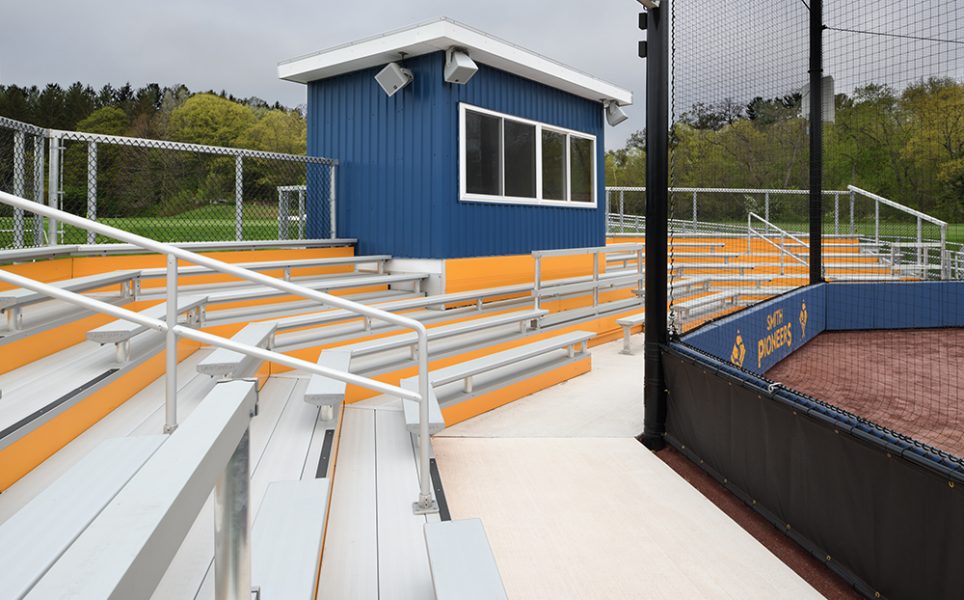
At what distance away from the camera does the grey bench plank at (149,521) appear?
1.58 feet

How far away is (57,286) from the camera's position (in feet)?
11.6

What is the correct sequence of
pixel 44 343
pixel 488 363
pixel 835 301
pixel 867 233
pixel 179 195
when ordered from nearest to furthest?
1. pixel 44 343
2. pixel 488 363
3. pixel 179 195
4. pixel 835 301
5. pixel 867 233

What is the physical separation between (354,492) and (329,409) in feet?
2.46

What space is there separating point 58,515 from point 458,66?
6697 mm

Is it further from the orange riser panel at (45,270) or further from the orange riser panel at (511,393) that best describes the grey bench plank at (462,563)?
the orange riser panel at (45,270)

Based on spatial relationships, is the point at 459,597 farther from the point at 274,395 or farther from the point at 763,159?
the point at 763,159

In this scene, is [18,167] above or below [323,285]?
above

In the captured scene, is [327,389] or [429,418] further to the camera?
[327,389]

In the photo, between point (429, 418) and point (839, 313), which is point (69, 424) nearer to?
point (429, 418)

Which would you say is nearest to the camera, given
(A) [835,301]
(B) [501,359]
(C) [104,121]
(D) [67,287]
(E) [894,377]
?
(D) [67,287]

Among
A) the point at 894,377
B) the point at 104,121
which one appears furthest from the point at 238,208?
the point at 104,121

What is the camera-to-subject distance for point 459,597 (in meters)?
2.03

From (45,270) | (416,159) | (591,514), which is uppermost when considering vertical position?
(416,159)

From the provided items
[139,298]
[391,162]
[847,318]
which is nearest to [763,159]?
[847,318]
